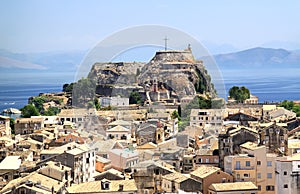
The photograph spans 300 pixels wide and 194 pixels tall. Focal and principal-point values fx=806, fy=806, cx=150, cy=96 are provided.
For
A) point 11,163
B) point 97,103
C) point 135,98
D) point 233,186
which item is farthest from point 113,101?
point 233,186

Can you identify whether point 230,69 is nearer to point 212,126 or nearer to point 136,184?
point 212,126

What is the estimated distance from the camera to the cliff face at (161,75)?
129 ft

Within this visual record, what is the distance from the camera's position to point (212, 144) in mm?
21656

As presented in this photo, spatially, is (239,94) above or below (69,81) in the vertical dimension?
below

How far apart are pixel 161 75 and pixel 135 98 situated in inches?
195

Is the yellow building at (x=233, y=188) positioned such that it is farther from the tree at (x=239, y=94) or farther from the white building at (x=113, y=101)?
the tree at (x=239, y=94)

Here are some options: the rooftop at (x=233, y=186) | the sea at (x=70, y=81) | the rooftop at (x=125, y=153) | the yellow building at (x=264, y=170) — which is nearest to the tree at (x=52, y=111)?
the sea at (x=70, y=81)

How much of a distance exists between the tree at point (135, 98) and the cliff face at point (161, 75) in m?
0.48

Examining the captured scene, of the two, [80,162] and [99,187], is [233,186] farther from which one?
[80,162]

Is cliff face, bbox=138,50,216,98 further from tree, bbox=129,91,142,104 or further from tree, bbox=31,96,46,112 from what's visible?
tree, bbox=31,96,46,112

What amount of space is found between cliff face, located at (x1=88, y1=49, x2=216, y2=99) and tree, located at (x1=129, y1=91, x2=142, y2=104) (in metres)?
0.48

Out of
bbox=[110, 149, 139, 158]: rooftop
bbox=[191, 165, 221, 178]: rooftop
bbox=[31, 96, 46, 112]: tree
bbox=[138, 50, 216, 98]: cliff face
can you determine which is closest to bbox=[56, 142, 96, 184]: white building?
bbox=[110, 149, 139, 158]: rooftop

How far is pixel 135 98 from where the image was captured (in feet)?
124

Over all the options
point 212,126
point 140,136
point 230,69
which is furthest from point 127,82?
point 230,69
